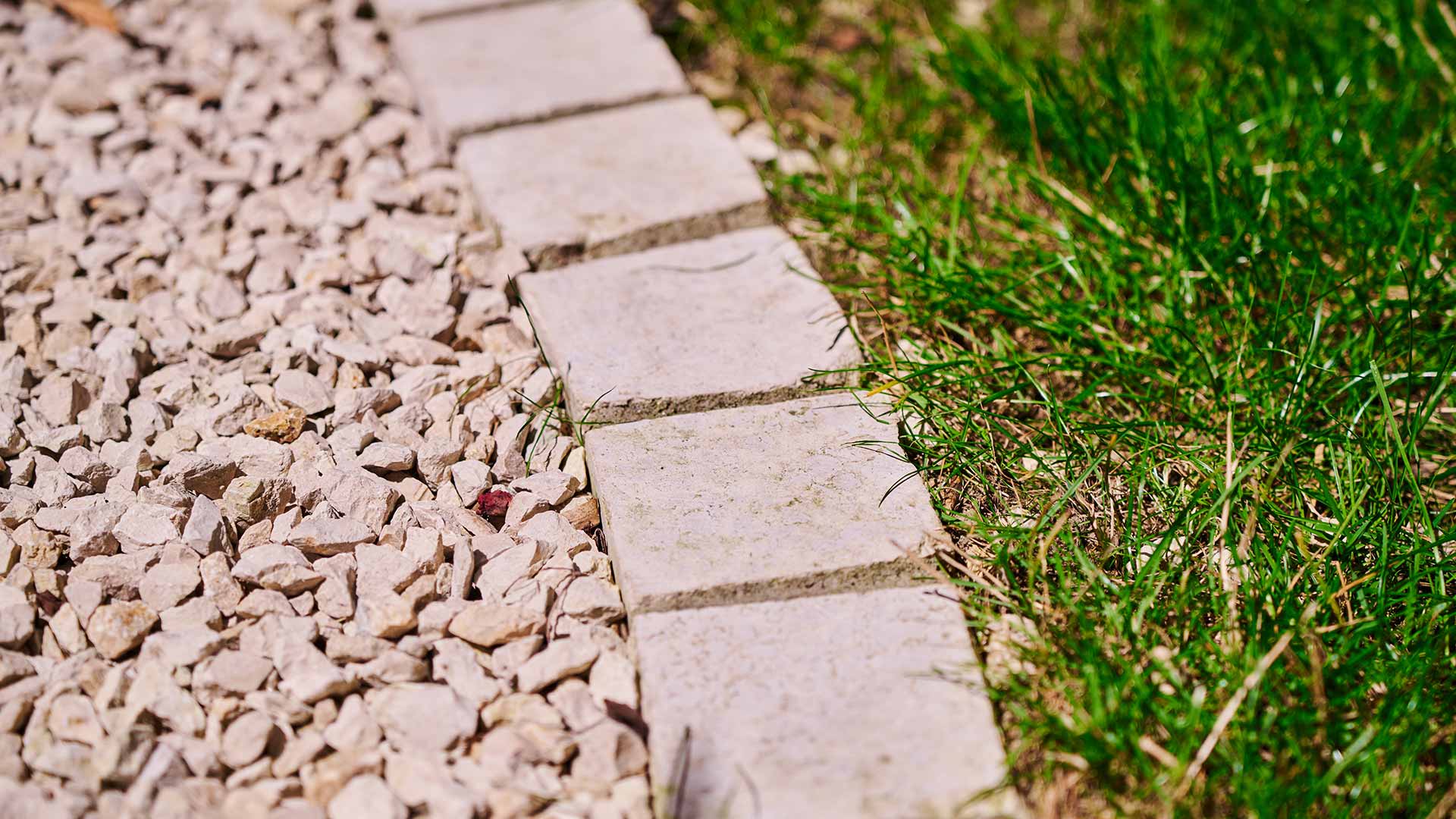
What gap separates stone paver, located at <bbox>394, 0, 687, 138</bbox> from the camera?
8.64 feet

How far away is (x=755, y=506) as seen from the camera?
5.68 ft

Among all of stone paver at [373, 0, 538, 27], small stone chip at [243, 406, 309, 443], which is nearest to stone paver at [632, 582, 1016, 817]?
small stone chip at [243, 406, 309, 443]

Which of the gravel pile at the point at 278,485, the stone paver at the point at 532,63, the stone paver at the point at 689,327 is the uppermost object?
the stone paver at the point at 532,63

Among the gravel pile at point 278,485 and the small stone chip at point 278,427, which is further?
the small stone chip at point 278,427

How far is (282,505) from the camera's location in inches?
70.9

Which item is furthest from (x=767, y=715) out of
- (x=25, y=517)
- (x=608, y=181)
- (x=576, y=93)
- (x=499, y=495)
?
(x=576, y=93)

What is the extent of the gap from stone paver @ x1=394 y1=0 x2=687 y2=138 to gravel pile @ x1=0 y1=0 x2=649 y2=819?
12 centimetres

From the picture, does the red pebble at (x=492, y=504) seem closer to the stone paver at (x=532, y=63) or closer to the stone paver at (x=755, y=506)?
the stone paver at (x=755, y=506)

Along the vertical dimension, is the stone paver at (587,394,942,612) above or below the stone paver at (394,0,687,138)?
below

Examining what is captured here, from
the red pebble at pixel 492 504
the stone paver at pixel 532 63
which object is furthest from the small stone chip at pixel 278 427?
the stone paver at pixel 532 63

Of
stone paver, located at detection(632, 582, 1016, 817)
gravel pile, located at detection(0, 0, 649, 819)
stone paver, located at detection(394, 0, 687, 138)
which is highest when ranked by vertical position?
stone paver, located at detection(394, 0, 687, 138)

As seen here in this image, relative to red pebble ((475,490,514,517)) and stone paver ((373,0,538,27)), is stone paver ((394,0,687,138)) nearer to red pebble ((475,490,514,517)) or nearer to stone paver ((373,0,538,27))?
stone paver ((373,0,538,27))

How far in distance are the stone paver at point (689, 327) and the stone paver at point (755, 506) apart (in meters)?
0.05

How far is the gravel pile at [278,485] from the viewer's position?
1458 mm
